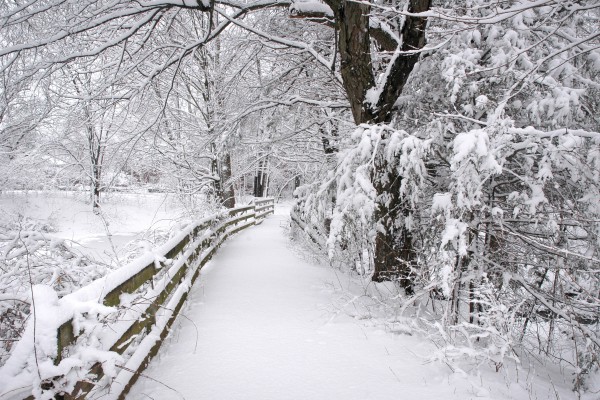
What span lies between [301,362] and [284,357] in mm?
196

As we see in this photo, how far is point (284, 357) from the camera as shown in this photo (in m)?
3.47

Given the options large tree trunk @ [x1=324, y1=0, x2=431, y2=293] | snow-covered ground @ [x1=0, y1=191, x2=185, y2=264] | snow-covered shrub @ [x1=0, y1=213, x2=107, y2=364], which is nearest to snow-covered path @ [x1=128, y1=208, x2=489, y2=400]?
snow-covered shrub @ [x1=0, y1=213, x2=107, y2=364]

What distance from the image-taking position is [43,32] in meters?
4.76

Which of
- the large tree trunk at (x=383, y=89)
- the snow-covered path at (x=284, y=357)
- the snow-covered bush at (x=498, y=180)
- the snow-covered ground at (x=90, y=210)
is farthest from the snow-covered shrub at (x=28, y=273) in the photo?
the snow-covered ground at (x=90, y=210)

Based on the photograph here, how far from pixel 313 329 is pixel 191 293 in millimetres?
2505

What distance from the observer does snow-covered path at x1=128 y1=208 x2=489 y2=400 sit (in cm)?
289

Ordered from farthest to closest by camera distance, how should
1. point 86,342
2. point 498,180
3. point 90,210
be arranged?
point 90,210, point 498,180, point 86,342

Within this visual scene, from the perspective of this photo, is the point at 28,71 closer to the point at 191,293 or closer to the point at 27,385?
the point at 191,293

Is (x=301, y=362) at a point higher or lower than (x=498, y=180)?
lower

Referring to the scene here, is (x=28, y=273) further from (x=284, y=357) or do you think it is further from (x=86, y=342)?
(x=284, y=357)

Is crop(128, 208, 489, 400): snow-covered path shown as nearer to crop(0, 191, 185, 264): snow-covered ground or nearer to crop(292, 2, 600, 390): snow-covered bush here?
crop(292, 2, 600, 390): snow-covered bush

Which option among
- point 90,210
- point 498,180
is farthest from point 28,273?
point 90,210

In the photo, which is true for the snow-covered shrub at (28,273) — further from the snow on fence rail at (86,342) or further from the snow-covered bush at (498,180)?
A: the snow-covered bush at (498,180)

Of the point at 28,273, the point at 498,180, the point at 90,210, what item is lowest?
the point at 90,210
